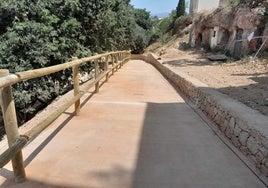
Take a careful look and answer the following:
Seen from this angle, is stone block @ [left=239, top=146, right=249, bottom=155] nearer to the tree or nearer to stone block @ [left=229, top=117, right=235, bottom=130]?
stone block @ [left=229, top=117, right=235, bottom=130]

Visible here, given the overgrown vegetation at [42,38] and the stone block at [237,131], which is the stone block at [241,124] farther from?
the overgrown vegetation at [42,38]

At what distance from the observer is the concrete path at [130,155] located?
260 centimetres

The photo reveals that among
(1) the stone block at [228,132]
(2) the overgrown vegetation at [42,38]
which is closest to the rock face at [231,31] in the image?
(2) the overgrown vegetation at [42,38]

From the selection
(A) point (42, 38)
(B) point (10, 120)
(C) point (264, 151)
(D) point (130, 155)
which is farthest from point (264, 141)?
(A) point (42, 38)

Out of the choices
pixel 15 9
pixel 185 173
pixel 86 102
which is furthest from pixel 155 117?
pixel 15 9

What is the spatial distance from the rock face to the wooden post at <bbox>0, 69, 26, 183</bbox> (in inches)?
526

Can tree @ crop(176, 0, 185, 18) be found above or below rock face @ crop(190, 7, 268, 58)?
above

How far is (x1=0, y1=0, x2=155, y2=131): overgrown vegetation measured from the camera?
7.18 m

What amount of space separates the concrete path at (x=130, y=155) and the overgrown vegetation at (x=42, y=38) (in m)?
3.19

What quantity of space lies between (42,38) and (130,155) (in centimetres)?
567

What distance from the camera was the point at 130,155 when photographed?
313 centimetres

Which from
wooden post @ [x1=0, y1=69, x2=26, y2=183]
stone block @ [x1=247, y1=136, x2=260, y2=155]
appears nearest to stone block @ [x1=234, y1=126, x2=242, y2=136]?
stone block @ [x1=247, y1=136, x2=260, y2=155]

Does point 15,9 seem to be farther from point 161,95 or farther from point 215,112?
point 215,112

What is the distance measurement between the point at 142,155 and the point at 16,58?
5.37 meters
